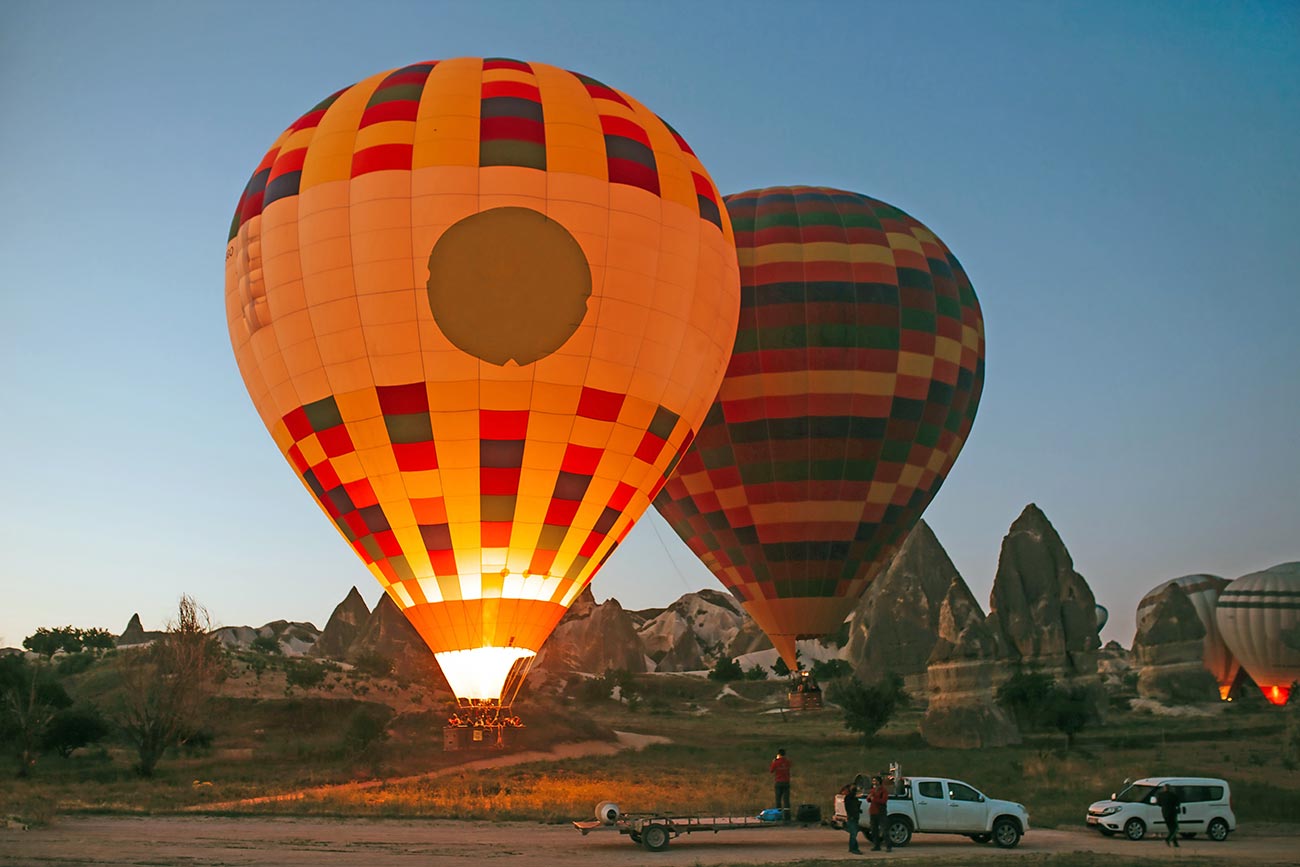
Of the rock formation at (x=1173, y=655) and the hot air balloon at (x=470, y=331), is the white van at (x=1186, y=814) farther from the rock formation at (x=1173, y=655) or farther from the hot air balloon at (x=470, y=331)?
the rock formation at (x=1173, y=655)

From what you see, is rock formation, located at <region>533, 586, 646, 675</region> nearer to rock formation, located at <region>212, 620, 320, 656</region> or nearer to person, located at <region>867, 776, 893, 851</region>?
rock formation, located at <region>212, 620, 320, 656</region>

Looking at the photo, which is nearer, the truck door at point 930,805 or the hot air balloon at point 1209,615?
the truck door at point 930,805

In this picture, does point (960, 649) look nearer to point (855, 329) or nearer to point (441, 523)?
point (855, 329)

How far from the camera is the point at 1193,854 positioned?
15750 millimetres

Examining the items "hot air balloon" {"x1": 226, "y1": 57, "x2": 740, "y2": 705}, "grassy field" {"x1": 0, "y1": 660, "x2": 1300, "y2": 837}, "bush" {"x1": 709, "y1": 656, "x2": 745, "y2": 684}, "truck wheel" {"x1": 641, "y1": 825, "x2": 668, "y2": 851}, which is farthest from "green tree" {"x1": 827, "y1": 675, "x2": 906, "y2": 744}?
"bush" {"x1": 709, "y1": 656, "x2": 745, "y2": 684}

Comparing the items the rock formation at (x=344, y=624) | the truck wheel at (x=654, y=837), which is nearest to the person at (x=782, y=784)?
the truck wheel at (x=654, y=837)

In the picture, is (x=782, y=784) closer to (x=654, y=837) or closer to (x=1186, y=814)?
(x=654, y=837)

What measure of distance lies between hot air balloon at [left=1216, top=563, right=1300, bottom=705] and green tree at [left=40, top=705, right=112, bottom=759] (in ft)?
179

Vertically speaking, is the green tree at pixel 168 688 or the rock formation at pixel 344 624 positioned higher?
the rock formation at pixel 344 624

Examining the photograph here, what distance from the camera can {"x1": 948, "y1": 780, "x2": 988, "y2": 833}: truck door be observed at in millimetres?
16859

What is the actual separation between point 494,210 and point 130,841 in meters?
10.1

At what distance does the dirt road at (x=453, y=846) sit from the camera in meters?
13.5

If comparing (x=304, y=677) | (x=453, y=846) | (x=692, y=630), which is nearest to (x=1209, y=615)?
(x=692, y=630)

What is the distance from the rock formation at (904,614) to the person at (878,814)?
59245mm
